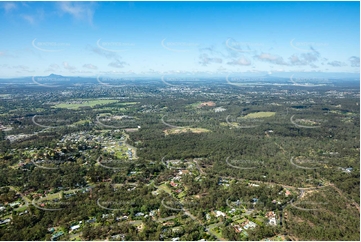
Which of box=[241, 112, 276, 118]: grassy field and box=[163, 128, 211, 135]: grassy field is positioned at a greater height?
box=[241, 112, 276, 118]: grassy field

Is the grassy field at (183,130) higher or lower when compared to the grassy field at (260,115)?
lower

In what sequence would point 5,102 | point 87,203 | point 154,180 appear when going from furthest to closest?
1. point 5,102
2. point 154,180
3. point 87,203

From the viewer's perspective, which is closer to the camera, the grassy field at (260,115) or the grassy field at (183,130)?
the grassy field at (183,130)

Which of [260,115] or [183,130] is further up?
[260,115]

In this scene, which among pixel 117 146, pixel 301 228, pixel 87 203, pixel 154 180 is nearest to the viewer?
pixel 301 228

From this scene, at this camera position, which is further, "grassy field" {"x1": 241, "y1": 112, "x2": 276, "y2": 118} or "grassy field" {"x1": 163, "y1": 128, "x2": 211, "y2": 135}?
"grassy field" {"x1": 241, "y1": 112, "x2": 276, "y2": 118}

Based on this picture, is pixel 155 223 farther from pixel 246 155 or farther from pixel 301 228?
pixel 246 155

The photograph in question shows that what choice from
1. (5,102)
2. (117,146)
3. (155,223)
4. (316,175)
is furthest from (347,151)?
(5,102)

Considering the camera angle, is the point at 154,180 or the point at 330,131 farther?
the point at 330,131

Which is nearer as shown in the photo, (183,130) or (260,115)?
(183,130)
